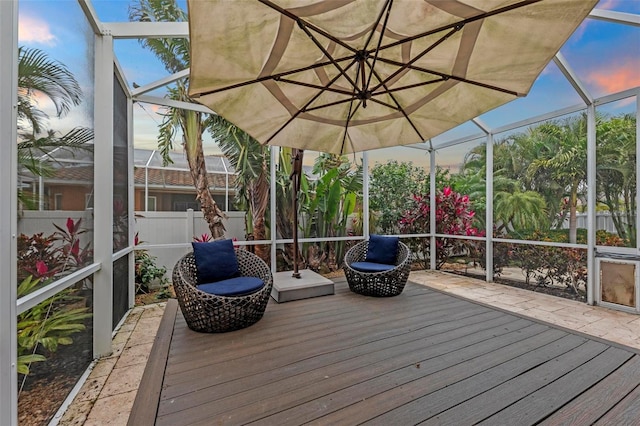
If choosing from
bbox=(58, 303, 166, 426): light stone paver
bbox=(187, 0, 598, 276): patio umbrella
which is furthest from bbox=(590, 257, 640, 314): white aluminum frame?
bbox=(58, 303, 166, 426): light stone paver

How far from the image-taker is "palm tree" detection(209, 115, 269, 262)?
532cm

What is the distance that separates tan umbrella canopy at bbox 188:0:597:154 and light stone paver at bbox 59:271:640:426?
8.63ft

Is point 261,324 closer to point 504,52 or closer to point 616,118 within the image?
point 504,52

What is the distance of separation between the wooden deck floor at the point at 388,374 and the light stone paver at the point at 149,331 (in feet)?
0.85

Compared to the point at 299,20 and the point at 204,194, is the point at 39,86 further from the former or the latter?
the point at 204,194

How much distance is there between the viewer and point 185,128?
200 inches

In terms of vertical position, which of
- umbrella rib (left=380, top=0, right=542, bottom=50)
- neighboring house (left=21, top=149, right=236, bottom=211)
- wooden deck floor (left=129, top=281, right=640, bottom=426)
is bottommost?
wooden deck floor (left=129, top=281, right=640, bottom=426)

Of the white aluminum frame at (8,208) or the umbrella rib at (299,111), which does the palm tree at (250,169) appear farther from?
the white aluminum frame at (8,208)

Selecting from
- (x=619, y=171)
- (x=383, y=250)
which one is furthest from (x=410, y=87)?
(x=619, y=171)

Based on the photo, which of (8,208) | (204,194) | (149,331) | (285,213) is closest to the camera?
(8,208)

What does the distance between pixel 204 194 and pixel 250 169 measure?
0.98 metres

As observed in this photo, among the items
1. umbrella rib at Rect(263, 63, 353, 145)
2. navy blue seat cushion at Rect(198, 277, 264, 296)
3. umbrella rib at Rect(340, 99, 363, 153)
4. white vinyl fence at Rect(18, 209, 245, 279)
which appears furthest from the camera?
white vinyl fence at Rect(18, 209, 245, 279)

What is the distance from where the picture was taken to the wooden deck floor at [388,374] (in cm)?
184

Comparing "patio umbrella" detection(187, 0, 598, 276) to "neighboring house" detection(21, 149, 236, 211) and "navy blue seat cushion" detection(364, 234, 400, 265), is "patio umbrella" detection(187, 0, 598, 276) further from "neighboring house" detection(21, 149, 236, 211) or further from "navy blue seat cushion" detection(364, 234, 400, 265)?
"neighboring house" detection(21, 149, 236, 211)
